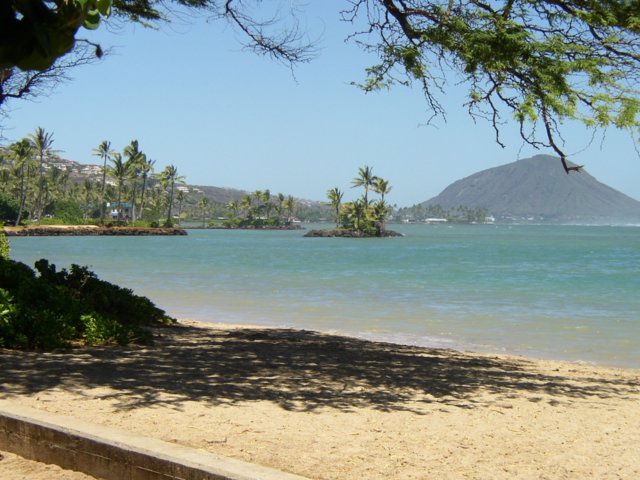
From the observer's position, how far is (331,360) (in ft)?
31.9

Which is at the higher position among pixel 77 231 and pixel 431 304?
pixel 431 304

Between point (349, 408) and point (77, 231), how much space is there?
120357 mm

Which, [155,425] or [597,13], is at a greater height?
[597,13]

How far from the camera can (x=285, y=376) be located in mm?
8094

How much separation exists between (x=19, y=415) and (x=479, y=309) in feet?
69.0

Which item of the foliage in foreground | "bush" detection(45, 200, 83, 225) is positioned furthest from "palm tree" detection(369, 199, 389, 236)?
the foliage in foreground

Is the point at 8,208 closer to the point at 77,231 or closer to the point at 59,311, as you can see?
the point at 77,231

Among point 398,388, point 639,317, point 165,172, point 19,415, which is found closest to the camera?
point 19,415

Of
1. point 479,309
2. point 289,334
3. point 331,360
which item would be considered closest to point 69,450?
point 331,360

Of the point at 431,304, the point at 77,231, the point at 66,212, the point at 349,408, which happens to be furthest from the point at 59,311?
the point at 66,212

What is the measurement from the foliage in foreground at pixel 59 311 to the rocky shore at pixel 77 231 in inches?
3859

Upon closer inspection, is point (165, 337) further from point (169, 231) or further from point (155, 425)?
point (169, 231)

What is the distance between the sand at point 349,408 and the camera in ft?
16.4

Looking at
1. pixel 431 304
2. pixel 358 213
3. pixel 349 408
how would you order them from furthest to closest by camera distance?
1. pixel 358 213
2. pixel 431 304
3. pixel 349 408
